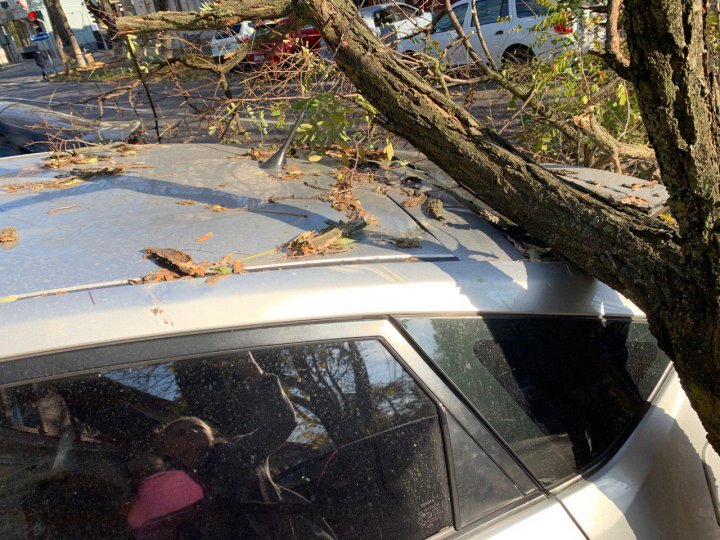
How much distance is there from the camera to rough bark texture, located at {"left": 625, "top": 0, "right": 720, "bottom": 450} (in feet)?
4.40

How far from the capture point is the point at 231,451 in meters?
1.23

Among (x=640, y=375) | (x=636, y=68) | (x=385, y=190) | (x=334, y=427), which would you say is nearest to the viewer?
(x=334, y=427)

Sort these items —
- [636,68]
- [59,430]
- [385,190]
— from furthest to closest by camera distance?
1. [385,190]
2. [636,68]
3. [59,430]

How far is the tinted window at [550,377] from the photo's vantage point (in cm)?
138

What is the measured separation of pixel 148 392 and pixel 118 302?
197mm

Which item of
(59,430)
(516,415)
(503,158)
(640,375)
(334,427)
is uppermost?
(503,158)

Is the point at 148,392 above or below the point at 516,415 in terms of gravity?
above

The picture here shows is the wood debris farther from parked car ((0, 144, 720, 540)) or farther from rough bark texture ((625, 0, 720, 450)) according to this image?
rough bark texture ((625, 0, 720, 450))

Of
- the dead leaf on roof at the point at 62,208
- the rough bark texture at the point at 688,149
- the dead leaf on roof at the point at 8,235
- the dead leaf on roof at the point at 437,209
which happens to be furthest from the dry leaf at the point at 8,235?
the rough bark texture at the point at 688,149

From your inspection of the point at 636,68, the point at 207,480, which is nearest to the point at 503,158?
the point at 636,68

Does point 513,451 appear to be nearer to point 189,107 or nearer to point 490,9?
point 189,107

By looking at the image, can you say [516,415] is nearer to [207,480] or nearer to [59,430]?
[207,480]

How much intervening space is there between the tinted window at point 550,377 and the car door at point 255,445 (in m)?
0.06

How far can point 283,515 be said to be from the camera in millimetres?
1233
